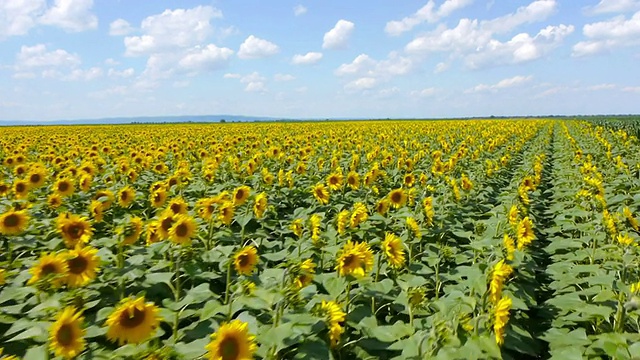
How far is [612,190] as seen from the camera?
7.73m

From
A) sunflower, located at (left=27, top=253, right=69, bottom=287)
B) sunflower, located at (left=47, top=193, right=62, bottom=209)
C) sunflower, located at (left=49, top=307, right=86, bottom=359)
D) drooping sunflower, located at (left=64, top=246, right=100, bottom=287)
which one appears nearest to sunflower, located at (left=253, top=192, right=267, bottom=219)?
drooping sunflower, located at (left=64, top=246, right=100, bottom=287)

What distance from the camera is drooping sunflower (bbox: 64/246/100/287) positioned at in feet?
8.77

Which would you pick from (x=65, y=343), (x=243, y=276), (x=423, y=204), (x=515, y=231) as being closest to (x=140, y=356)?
(x=65, y=343)

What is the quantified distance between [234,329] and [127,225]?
168cm

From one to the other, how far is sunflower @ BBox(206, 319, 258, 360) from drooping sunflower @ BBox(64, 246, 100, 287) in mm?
1153

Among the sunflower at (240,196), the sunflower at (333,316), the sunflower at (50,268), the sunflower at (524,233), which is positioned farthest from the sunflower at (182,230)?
the sunflower at (524,233)

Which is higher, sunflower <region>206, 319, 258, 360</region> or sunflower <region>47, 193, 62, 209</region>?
sunflower <region>47, 193, 62, 209</region>

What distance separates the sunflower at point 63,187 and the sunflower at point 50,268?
3003 mm

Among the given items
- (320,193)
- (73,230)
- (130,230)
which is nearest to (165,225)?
(130,230)

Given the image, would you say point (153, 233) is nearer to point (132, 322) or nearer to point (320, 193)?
point (132, 322)

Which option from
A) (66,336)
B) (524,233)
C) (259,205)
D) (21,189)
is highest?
(21,189)

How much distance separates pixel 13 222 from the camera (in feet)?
12.2

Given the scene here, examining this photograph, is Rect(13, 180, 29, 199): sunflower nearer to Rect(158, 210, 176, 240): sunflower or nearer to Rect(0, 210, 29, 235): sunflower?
Rect(0, 210, 29, 235): sunflower

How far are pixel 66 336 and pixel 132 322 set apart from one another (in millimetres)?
290
